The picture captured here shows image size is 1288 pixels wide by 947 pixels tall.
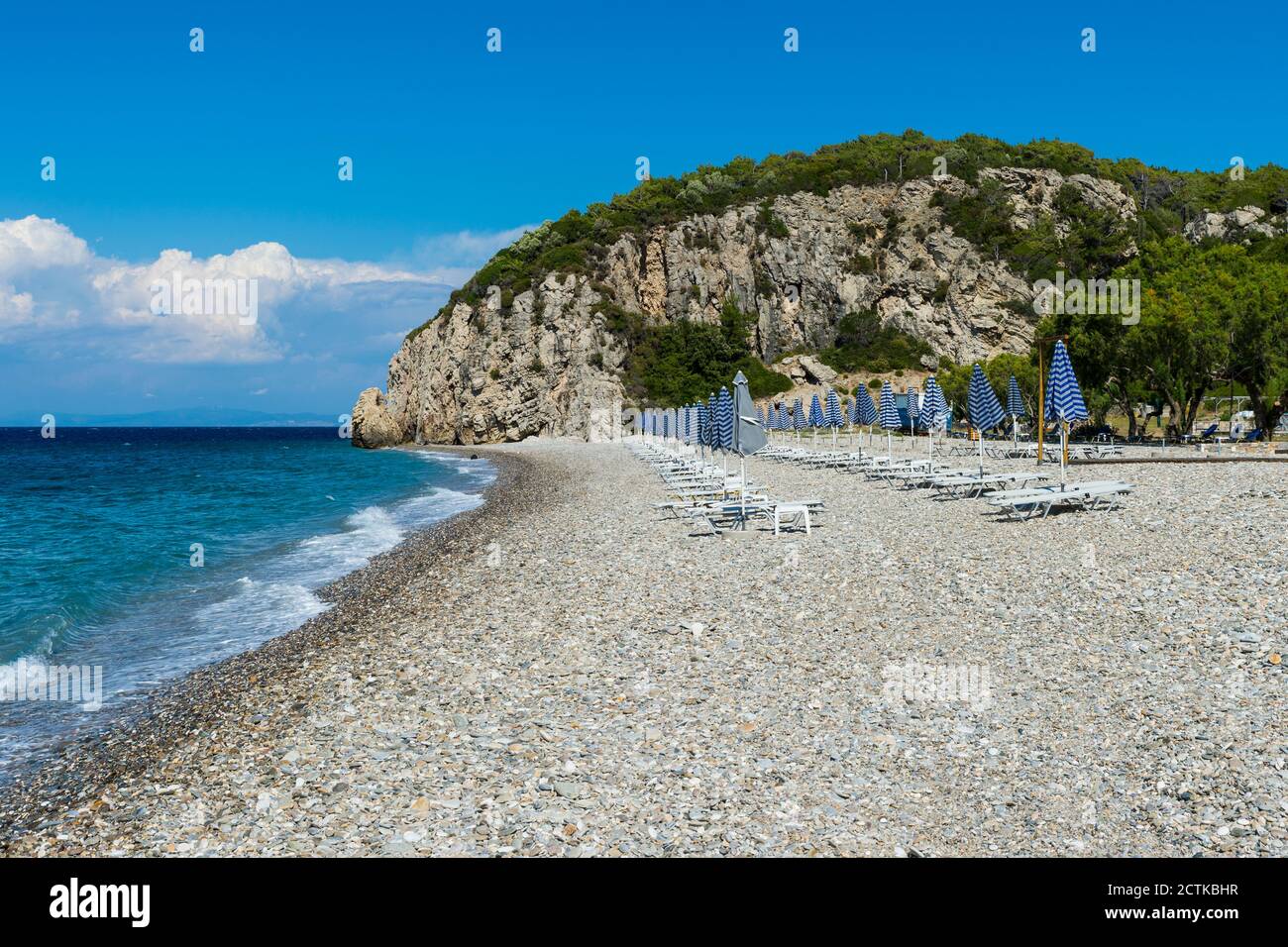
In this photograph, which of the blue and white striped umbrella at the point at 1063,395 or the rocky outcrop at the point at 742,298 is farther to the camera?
the rocky outcrop at the point at 742,298

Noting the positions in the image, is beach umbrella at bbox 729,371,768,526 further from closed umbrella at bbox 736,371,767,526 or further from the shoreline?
the shoreline

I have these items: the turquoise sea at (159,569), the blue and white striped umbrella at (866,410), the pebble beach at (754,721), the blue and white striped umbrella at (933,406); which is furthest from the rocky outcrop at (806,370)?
the pebble beach at (754,721)

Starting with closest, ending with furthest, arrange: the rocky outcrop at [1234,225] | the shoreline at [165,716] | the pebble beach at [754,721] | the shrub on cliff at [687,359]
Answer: the pebble beach at [754,721], the shoreline at [165,716], the shrub on cliff at [687,359], the rocky outcrop at [1234,225]

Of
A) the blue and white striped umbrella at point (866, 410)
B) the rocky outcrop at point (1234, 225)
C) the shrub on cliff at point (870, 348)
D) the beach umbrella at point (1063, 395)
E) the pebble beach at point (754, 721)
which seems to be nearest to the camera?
the pebble beach at point (754, 721)

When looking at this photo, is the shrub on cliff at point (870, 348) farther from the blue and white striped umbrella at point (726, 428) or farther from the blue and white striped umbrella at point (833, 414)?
the blue and white striped umbrella at point (726, 428)

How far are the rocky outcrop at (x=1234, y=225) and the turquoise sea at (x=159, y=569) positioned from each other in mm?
82375

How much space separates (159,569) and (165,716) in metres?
12.4

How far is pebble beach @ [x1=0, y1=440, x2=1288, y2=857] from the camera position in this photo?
545cm

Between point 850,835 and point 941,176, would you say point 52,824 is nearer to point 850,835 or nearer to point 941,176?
point 850,835

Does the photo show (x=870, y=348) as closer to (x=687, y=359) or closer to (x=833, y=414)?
(x=687, y=359)

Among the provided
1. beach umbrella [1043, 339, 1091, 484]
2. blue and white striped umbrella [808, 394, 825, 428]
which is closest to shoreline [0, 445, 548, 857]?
beach umbrella [1043, 339, 1091, 484]

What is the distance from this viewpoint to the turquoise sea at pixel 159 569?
36.9 feet

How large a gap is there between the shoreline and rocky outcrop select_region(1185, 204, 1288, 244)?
95.2 m

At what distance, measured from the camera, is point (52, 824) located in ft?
21.5
